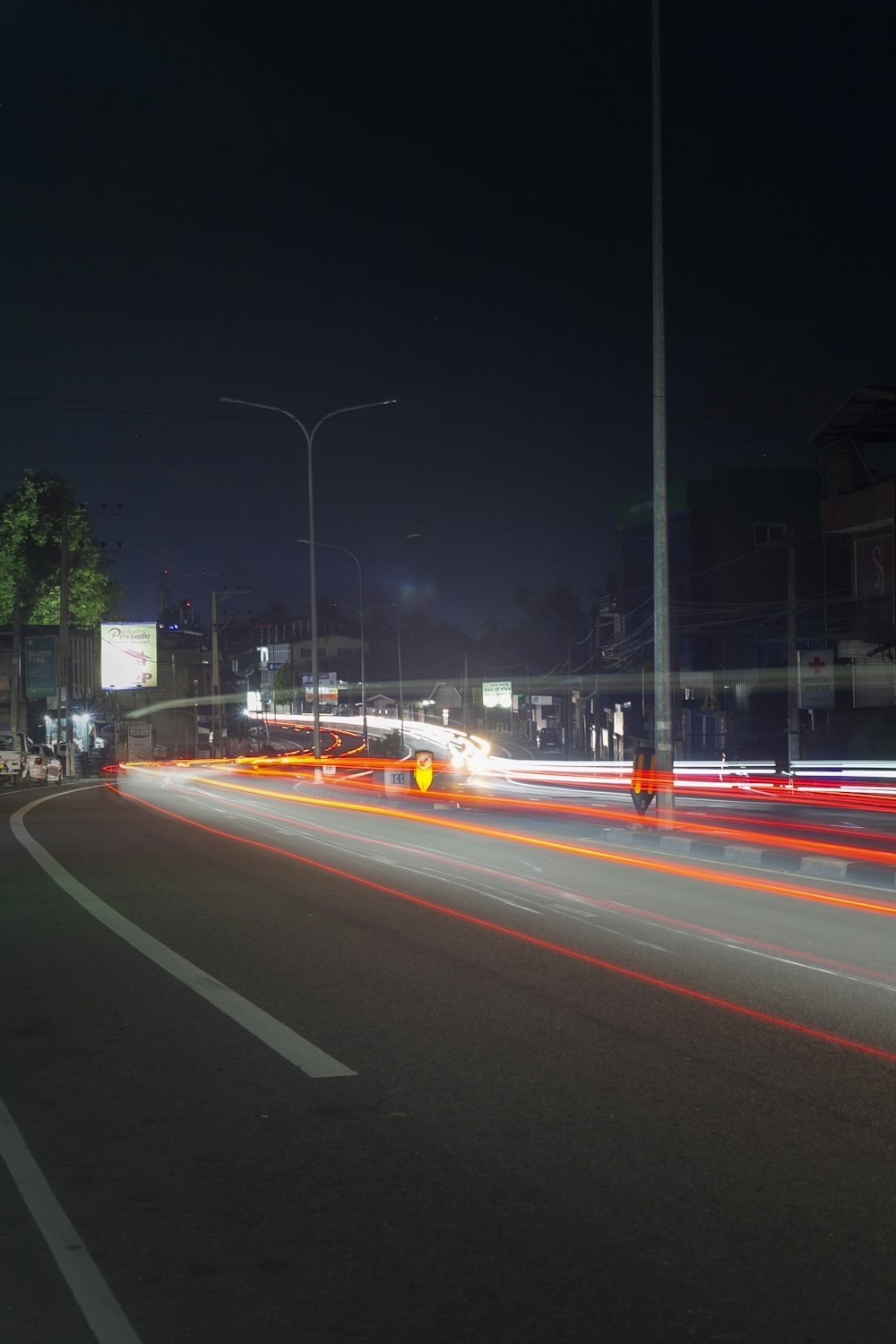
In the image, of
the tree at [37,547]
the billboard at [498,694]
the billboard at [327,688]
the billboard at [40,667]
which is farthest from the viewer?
the billboard at [327,688]

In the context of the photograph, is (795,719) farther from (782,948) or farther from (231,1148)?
(231,1148)

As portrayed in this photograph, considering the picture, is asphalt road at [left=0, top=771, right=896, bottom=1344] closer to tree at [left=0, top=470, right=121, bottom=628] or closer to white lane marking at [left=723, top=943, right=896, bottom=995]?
white lane marking at [left=723, top=943, right=896, bottom=995]

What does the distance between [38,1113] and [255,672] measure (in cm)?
18588

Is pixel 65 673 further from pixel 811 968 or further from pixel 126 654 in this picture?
pixel 811 968

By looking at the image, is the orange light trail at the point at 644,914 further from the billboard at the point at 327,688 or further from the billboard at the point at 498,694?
the billboard at the point at 327,688

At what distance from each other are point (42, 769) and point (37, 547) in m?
24.0

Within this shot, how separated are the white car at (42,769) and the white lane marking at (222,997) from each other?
40.8m

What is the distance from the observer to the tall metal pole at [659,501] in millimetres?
21625

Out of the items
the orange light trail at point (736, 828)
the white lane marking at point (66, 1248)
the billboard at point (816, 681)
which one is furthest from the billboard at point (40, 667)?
the white lane marking at point (66, 1248)

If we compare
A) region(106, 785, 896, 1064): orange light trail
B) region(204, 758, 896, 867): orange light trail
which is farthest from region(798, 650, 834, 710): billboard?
region(106, 785, 896, 1064): orange light trail

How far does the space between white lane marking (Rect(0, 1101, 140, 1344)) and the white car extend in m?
50.2

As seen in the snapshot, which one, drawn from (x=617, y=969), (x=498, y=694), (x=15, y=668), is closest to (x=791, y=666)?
(x=617, y=969)

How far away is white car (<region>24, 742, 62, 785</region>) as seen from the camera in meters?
54.1

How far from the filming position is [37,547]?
7506 centimetres
